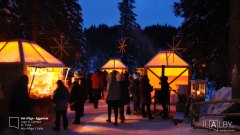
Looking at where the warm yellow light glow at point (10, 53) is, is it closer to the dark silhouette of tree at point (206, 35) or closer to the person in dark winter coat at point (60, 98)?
the person in dark winter coat at point (60, 98)

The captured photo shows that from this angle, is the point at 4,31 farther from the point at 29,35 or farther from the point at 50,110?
the point at 29,35

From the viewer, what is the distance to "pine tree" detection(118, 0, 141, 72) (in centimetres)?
6144

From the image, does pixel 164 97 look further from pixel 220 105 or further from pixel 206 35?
pixel 206 35

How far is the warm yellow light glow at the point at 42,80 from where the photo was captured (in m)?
15.1

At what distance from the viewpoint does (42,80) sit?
16.3m

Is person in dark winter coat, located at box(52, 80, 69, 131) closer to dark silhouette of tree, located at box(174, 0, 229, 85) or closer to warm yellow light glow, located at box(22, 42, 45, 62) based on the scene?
warm yellow light glow, located at box(22, 42, 45, 62)

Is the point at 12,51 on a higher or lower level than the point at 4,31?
lower

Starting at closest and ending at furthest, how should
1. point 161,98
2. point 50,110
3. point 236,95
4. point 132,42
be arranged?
point 236,95, point 50,110, point 161,98, point 132,42

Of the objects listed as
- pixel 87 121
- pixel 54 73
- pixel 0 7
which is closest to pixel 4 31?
pixel 0 7

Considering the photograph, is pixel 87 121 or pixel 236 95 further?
pixel 87 121

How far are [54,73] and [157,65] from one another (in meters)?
6.48

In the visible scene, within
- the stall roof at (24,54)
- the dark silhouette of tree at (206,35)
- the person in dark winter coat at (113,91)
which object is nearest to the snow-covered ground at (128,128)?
the person in dark winter coat at (113,91)

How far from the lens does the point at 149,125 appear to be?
1374cm

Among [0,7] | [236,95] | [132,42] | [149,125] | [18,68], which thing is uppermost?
[132,42]
